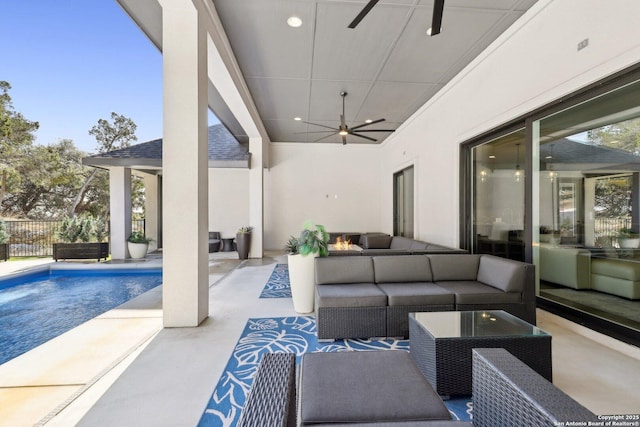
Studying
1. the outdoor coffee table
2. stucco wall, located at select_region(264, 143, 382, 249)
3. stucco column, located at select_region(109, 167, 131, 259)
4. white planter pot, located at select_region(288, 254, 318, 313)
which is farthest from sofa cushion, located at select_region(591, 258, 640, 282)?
stucco column, located at select_region(109, 167, 131, 259)

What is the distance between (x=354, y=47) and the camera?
393 cm

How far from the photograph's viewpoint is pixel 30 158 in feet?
29.4

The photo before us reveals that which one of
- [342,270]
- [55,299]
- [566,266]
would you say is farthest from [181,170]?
[566,266]

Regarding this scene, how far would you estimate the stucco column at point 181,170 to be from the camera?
291 cm

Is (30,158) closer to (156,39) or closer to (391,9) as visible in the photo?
(156,39)

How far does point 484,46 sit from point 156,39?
4502mm

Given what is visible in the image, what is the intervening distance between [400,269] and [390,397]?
2.17m

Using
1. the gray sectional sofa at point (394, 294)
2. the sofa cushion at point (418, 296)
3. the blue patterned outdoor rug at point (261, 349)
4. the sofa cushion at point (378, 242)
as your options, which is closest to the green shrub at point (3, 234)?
the blue patterned outdoor rug at point (261, 349)

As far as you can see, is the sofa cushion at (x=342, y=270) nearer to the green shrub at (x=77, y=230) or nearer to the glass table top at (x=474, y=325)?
the glass table top at (x=474, y=325)

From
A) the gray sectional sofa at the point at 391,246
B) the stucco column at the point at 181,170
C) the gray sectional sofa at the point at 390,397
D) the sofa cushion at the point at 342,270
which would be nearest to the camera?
the gray sectional sofa at the point at 390,397

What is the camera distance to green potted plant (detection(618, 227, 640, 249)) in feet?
7.84

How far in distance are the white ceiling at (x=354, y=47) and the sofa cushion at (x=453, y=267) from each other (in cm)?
293

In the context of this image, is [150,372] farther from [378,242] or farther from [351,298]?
[378,242]

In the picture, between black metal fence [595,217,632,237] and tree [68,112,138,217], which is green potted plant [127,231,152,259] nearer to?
tree [68,112,138,217]
